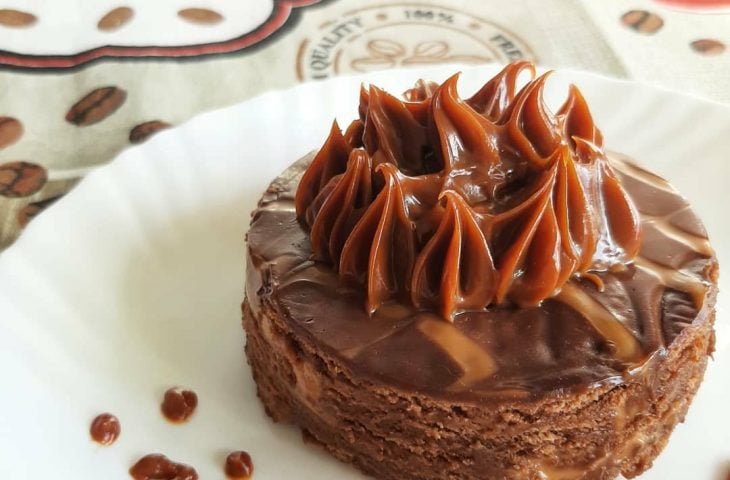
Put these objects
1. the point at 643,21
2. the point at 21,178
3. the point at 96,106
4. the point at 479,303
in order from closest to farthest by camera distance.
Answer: the point at 479,303
the point at 21,178
the point at 96,106
the point at 643,21

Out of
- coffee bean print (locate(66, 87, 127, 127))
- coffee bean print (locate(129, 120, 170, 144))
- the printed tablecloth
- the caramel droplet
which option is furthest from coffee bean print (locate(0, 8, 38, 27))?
the caramel droplet

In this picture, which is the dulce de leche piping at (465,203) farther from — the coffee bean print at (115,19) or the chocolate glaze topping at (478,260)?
the coffee bean print at (115,19)

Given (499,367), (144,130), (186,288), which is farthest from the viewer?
(144,130)

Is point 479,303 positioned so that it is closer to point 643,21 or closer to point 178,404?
point 178,404

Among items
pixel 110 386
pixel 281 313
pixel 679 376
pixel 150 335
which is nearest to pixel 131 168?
pixel 150 335

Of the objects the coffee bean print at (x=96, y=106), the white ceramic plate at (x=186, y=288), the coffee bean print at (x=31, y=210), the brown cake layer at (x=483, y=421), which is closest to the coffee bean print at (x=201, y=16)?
the coffee bean print at (x=96, y=106)

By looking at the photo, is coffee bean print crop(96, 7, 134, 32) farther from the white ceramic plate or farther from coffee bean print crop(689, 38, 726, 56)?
coffee bean print crop(689, 38, 726, 56)

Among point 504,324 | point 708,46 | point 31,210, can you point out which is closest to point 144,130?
point 31,210
